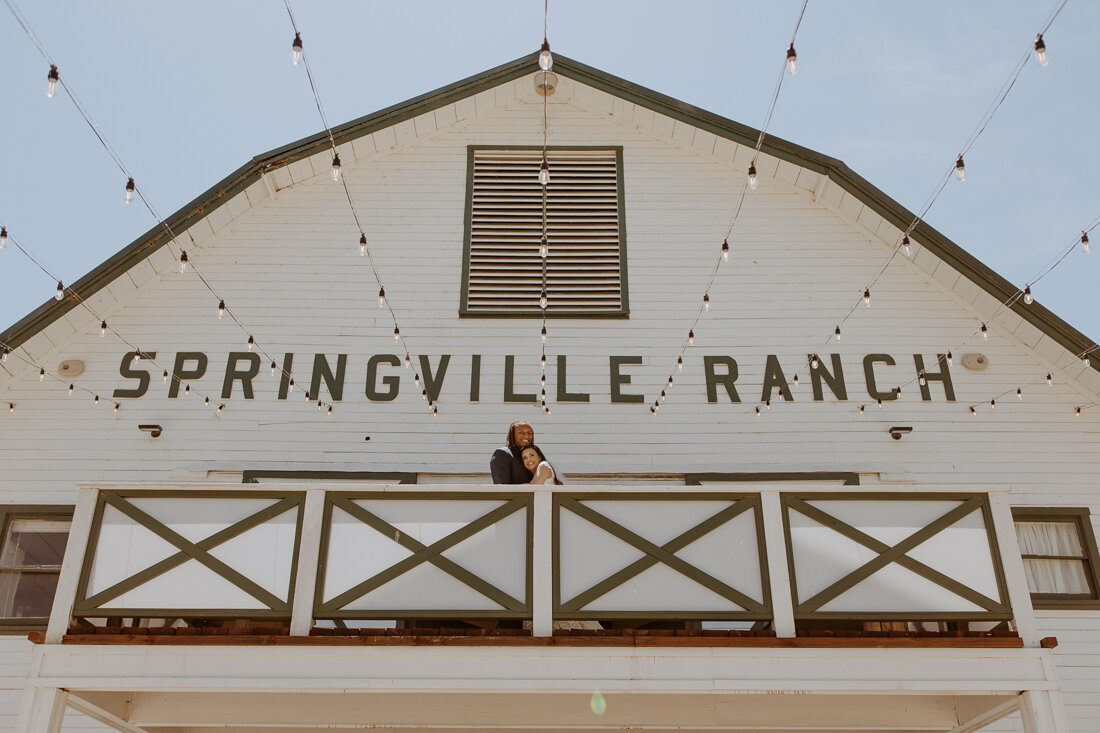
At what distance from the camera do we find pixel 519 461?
840 centimetres

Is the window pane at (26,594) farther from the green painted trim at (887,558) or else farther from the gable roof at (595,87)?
the green painted trim at (887,558)

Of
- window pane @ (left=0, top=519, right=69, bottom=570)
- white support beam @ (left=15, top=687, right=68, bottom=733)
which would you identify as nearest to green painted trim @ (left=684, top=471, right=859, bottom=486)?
white support beam @ (left=15, top=687, right=68, bottom=733)

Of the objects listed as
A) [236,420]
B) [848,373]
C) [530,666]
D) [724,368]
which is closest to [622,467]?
[724,368]

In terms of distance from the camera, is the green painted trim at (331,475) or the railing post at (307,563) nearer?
the railing post at (307,563)

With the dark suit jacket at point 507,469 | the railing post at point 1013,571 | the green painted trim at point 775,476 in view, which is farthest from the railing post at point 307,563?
the railing post at point 1013,571

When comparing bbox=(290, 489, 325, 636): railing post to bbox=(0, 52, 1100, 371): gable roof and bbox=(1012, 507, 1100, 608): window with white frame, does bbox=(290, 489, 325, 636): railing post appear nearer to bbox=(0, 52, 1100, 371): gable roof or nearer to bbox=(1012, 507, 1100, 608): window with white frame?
bbox=(0, 52, 1100, 371): gable roof

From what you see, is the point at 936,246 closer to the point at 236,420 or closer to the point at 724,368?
the point at 724,368

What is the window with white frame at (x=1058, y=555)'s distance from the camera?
9.27m

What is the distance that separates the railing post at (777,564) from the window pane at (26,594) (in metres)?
6.48

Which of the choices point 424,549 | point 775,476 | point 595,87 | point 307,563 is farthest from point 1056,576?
point 595,87

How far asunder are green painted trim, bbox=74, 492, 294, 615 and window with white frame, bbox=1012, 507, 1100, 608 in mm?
6644

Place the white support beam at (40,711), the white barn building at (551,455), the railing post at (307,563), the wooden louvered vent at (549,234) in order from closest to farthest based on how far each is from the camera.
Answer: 1. the white support beam at (40,711)
2. the white barn building at (551,455)
3. the railing post at (307,563)
4. the wooden louvered vent at (549,234)

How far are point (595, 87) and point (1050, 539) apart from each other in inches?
264

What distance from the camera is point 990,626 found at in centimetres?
768
